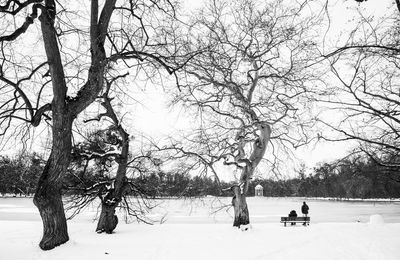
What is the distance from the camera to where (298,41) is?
12.8 metres

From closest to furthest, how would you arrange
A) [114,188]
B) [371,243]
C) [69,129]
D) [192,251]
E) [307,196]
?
[69,129] < [192,251] < [371,243] < [114,188] < [307,196]

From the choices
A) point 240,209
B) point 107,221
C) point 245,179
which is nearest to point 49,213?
point 107,221

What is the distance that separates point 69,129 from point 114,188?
23.3 ft

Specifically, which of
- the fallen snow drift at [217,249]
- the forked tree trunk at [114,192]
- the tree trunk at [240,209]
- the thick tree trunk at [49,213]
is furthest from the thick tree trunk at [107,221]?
the thick tree trunk at [49,213]

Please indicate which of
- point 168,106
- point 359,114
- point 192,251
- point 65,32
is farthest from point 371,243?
point 65,32

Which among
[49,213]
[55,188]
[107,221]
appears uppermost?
[55,188]

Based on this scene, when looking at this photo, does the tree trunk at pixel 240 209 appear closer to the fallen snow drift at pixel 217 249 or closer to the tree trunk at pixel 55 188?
the fallen snow drift at pixel 217 249

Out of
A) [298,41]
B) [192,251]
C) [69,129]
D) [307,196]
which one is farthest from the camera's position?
[307,196]

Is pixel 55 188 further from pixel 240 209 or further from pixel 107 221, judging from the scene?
pixel 240 209

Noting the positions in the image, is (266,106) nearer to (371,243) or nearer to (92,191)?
(371,243)

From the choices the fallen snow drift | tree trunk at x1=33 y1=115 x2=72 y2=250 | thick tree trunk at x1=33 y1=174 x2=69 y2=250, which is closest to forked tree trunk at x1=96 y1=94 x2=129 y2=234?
the fallen snow drift

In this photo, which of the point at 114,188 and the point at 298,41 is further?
the point at 114,188

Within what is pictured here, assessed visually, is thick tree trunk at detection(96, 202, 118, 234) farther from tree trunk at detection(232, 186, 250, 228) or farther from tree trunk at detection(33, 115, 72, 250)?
tree trunk at detection(33, 115, 72, 250)

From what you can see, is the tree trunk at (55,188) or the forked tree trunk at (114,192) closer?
the tree trunk at (55,188)
